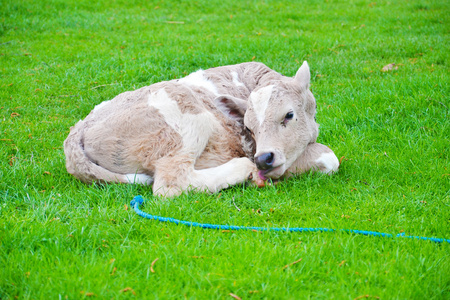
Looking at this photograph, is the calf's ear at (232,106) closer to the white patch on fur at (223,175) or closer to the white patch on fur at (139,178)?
the white patch on fur at (223,175)

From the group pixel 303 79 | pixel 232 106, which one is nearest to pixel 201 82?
pixel 232 106

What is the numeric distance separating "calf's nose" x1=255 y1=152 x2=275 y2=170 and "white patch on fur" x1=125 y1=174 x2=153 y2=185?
3.90 ft

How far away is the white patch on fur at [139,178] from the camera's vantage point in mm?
4785

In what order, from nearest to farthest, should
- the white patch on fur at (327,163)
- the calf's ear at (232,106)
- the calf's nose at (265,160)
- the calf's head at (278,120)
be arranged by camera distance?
the calf's nose at (265,160) → the calf's head at (278,120) → the white patch on fur at (327,163) → the calf's ear at (232,106)

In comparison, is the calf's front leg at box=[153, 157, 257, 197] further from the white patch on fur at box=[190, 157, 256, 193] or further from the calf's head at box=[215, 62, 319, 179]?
the calf's head at box=[215, 62, 319, 179]

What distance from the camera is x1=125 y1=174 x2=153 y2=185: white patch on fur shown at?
479 centimetres

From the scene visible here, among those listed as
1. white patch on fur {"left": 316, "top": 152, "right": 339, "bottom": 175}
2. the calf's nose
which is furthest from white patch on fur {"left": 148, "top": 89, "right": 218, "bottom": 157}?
white patch on fur {"left": 316, "top": 152, "right": 339, "bottom": 175}

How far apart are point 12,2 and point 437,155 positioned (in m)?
12.2

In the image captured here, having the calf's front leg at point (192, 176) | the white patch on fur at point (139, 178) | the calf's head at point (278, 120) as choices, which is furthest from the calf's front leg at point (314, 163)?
the white patch on fur at point (139, 178)

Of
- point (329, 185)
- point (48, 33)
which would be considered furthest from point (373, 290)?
point (48, 33)

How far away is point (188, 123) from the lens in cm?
479

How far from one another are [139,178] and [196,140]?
0.70 metres

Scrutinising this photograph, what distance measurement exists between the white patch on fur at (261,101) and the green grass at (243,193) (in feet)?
2.44

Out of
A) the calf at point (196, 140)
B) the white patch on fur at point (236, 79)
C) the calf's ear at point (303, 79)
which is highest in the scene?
the calf's ear at point (303, 79)
